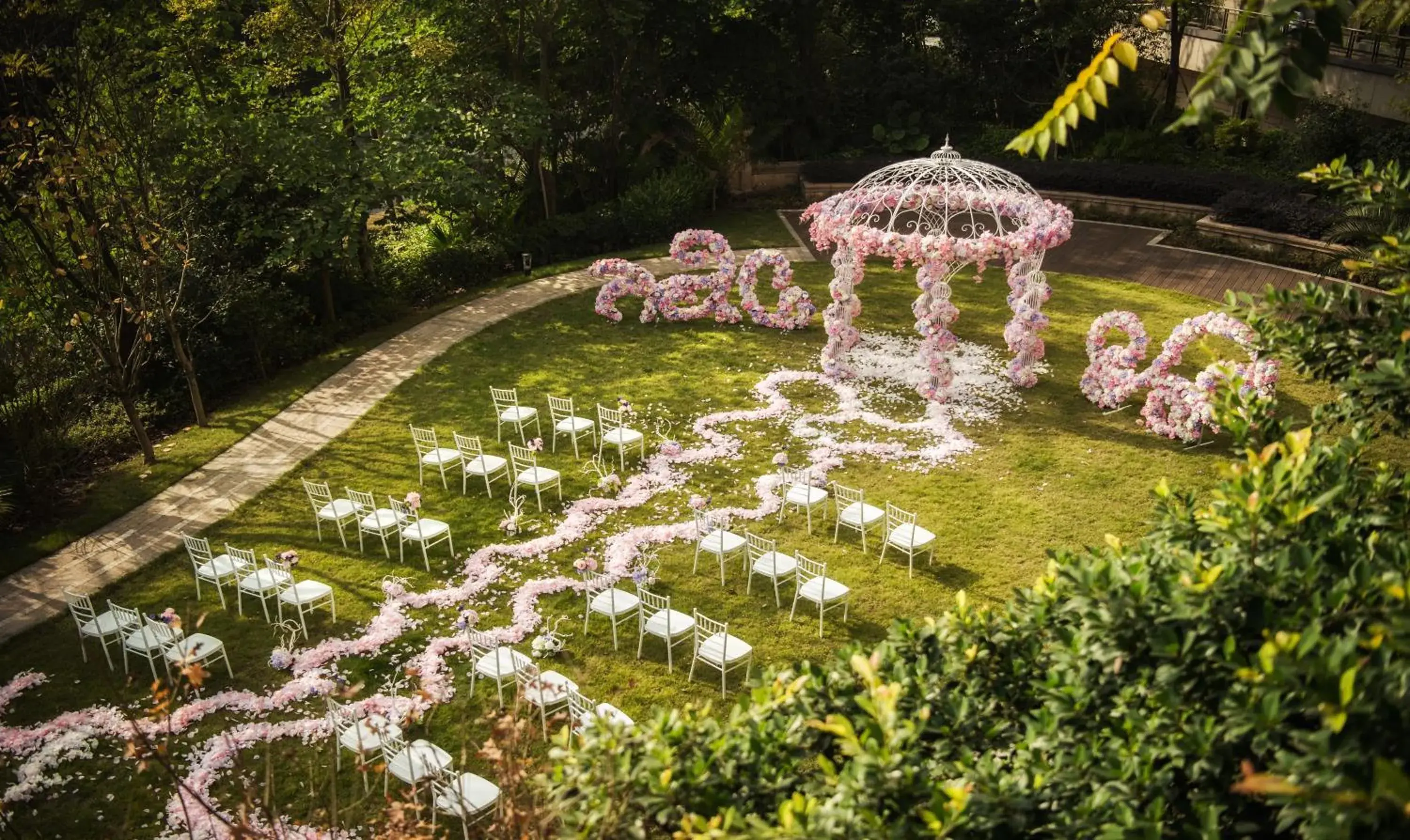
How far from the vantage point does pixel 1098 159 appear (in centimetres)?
3180

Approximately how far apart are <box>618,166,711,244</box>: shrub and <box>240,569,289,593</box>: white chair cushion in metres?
16.8

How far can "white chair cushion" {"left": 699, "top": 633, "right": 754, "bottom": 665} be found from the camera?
1139 cm

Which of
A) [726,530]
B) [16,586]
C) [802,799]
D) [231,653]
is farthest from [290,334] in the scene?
[802,799]

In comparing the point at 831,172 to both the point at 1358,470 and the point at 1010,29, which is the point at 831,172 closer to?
the point at 1010,29

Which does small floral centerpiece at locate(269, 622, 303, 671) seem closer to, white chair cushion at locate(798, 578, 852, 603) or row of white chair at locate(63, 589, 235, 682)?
row of white chair at locate(63, 589, 235, 682)

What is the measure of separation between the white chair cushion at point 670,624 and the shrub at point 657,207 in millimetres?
17515

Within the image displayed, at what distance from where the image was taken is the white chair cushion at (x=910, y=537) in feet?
44.1

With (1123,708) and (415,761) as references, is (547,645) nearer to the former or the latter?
(415,761)

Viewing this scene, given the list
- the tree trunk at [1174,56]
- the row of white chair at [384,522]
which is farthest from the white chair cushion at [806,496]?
the tree trunk at [1174,56]

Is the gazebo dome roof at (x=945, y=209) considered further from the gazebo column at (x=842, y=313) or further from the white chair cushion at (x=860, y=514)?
the white chair cushion at (x=860, y=514)

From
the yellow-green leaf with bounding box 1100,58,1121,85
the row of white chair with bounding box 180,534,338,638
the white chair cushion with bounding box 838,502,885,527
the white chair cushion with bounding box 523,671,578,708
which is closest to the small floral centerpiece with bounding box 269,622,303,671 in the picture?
the row of white chair with bounding box 180,534,338,638

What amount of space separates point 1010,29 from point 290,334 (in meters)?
24.8

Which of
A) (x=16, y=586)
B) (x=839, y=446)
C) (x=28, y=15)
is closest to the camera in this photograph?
(x=16, y=586)

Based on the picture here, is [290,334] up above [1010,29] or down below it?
below
